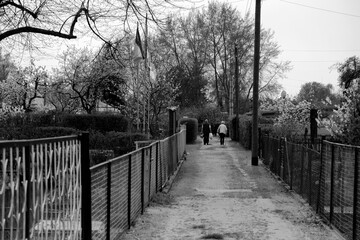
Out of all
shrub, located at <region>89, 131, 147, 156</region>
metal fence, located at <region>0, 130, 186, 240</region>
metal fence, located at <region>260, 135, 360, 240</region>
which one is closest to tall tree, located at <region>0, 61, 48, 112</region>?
shrub, located at <region>89, 131, 147, 156</region>

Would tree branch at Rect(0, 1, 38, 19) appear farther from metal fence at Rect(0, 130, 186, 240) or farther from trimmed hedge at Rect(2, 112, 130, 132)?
trimmed hedge at Rect(2, 112, 130, 132)

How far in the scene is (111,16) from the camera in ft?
42.7

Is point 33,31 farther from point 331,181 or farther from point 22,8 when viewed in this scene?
point 331,181

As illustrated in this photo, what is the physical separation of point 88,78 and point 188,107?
22.0 m

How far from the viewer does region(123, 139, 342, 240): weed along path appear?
804 centimetres

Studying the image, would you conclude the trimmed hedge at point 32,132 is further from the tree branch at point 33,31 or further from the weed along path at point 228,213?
the tree branch at point 33,31

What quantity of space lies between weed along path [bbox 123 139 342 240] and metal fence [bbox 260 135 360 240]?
0.27 meters

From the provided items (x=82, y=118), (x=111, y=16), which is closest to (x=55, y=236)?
(x=111, y=16)

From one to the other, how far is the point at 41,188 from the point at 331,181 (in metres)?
5.93

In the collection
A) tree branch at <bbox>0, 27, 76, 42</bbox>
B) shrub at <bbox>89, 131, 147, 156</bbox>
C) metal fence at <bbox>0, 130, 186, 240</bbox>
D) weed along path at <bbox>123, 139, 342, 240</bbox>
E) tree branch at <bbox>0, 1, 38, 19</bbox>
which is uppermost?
tree branch at <bbox>0, 1, 38, 19</bbox>

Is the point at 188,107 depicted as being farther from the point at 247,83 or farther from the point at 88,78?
the point at 88,78

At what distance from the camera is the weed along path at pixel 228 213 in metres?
8.04

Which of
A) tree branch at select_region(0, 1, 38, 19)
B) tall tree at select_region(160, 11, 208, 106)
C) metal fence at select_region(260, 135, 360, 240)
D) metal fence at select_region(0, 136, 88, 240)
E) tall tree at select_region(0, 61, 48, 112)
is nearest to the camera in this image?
metal fence at select_region(0, 136, 88, 240)

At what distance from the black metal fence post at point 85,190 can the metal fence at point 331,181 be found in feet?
12.4
